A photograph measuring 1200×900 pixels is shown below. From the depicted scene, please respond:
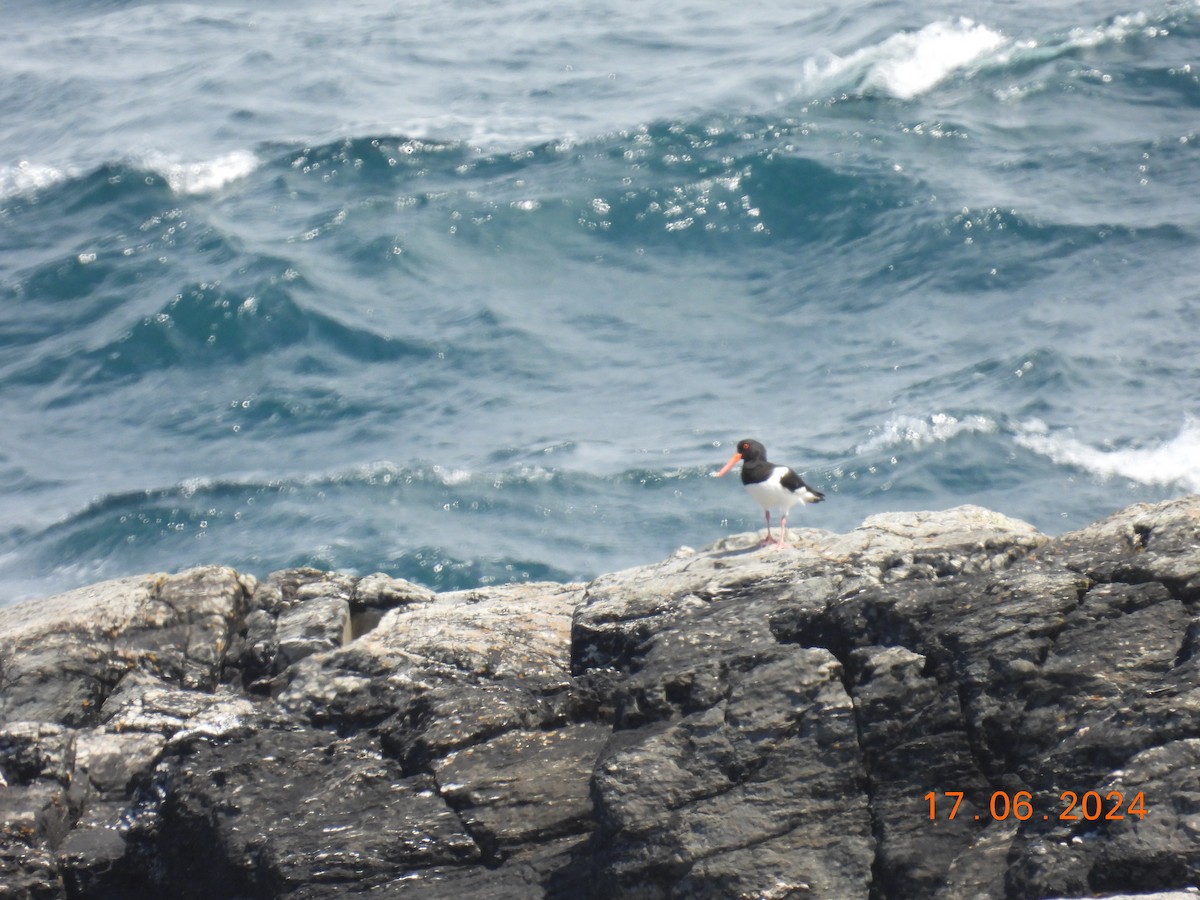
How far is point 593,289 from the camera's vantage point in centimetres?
2547

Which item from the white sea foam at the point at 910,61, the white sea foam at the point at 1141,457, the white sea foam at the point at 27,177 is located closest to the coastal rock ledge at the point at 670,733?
the white sea foam at the point at 1141,457

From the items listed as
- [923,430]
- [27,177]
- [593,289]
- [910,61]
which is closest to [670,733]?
[923,430]

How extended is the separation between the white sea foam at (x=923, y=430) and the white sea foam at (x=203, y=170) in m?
17.4

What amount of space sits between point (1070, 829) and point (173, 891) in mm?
5729

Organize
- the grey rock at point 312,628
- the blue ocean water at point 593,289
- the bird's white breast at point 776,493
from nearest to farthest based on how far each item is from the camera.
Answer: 1. the grey rock at point 312,628
2. the bird's white breast at point 776,493
3. the blue ocean water at point 593,289

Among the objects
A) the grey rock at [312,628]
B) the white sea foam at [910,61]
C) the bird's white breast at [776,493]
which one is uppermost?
the white sea foam at [910,61]

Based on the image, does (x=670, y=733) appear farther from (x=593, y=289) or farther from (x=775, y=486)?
(x=593, y=289)

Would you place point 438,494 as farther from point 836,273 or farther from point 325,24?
point 325,24

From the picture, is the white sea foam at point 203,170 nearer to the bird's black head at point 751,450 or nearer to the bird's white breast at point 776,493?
the bird's black head at point 751,450

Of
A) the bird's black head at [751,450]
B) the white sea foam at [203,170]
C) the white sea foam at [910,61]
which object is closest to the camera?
the bird's black head at [751,450]

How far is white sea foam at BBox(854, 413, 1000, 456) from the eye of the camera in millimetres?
19766

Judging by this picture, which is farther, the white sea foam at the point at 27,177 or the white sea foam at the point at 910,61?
the white sea foam at the point at 27,177

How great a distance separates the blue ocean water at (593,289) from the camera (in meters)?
19.5

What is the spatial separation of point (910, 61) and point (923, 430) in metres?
13.7
